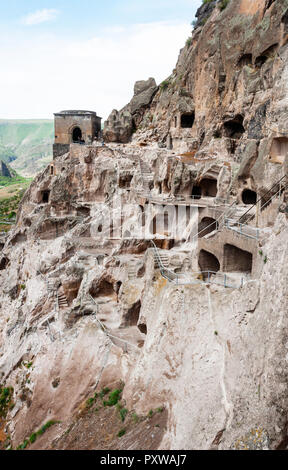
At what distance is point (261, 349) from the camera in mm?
7621

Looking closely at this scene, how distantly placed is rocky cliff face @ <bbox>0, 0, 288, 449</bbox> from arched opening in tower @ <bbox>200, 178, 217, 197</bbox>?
0.25 feet

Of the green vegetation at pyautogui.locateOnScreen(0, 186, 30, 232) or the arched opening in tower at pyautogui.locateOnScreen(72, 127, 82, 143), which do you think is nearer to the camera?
the arched opening in tower at pyautogui.locateOnScreen(72, 127, 82, 143)

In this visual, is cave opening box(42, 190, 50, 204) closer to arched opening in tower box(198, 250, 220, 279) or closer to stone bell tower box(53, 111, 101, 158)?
stone bell tower box(53, 111, 101, 158)

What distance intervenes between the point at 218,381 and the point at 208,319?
Answer: 193 cm

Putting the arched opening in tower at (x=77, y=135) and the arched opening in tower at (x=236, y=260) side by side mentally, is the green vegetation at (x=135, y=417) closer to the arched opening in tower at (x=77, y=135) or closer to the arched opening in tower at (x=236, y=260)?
the arched opening in tower at (x=236, y=260)

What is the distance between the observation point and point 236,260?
46.5ft

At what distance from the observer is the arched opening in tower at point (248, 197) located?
19.8 metres

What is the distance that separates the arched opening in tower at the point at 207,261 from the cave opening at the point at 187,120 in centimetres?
2096

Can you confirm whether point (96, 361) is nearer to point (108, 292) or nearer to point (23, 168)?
point (108, 292)

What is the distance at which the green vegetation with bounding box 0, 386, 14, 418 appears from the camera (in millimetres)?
17203

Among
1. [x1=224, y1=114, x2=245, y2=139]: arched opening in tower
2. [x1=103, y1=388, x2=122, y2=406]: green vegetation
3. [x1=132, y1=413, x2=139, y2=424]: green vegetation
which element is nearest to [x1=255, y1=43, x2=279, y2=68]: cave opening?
[x1=224, y1=114, x2=245, y2=139]: arched opening in tower

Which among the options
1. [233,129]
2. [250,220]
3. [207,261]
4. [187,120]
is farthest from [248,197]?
[187,120]

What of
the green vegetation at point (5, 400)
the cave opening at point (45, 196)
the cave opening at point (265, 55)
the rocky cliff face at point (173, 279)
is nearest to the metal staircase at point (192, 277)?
the rocky cliff face at point (173, 279)

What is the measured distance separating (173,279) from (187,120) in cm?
2458
